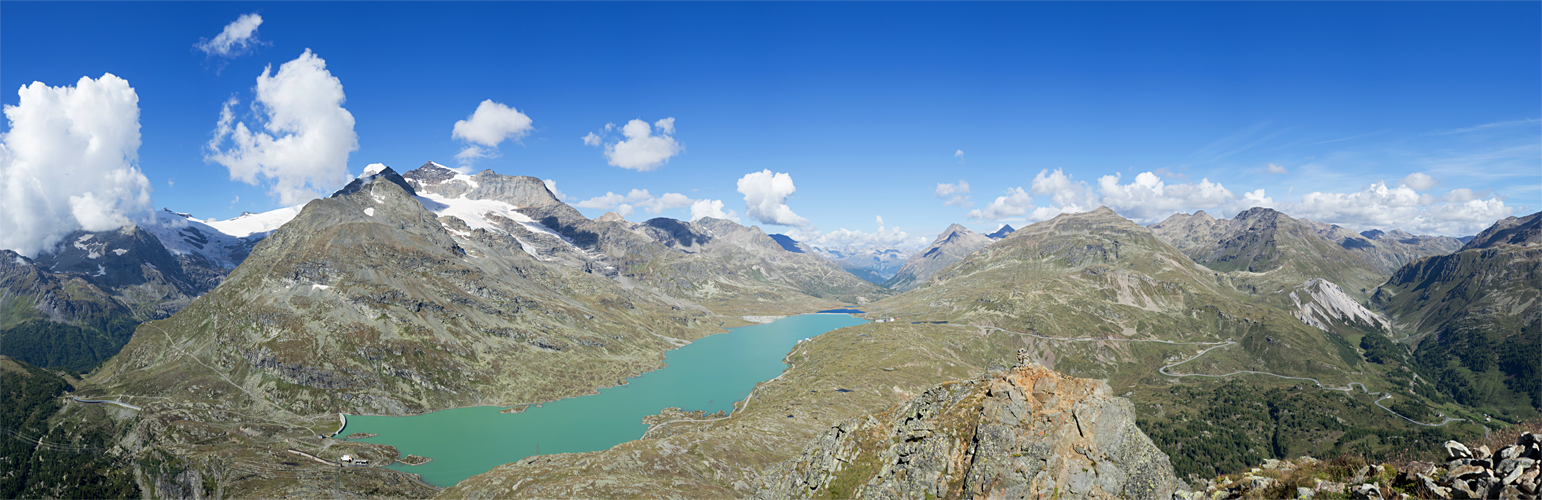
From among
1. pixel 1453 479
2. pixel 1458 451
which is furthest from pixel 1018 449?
pixel 1453 479

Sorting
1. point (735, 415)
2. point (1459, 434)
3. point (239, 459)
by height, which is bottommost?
Answer: point (1459, 434)

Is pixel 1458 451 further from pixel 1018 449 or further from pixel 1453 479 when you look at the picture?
pixel 1018 449

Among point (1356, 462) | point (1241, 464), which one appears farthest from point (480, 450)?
point (1241, 464)

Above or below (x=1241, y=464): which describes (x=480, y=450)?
above

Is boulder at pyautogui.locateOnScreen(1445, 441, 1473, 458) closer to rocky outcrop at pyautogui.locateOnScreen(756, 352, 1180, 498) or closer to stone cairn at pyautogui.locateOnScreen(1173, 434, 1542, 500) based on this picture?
stone cairn at pyautogui.locateOnScreen(1173, 434, 1542, 500)

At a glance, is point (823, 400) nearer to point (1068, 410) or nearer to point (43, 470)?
point (1068, 410)

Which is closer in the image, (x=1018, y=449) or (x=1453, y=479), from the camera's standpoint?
(x=1453, y=479)

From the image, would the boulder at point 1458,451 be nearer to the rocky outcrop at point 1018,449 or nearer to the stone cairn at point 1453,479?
the stone cairn at point 1453,479
